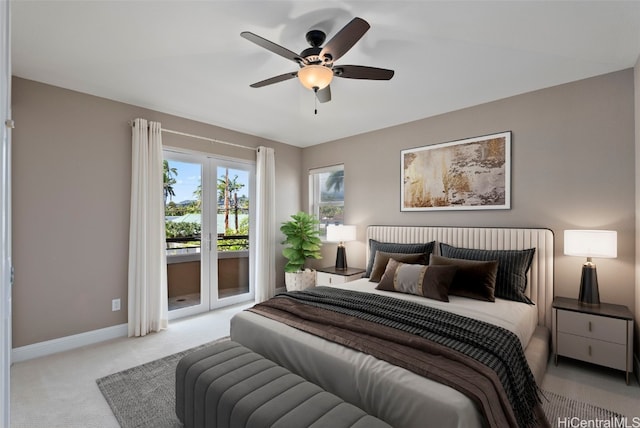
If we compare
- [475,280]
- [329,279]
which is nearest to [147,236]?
[329,279]

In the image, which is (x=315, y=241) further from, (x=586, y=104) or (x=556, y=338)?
(x=586, y=104)

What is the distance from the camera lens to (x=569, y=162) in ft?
9.85

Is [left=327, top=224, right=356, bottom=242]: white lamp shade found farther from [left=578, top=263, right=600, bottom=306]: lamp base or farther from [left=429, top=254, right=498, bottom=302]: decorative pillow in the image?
[left=578, top=263, right=600, bottom=306]: lamp base

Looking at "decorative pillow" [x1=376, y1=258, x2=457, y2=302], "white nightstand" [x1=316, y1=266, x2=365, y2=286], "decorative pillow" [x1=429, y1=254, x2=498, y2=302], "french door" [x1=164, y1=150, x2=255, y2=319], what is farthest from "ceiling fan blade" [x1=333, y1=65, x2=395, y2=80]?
"french door" [x1=164, y1=150, x2=255, y2=319]

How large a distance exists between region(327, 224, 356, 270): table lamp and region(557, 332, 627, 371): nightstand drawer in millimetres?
2599

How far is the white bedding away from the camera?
4.50 feet

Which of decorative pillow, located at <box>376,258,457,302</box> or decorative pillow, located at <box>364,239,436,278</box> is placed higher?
decorative pillow, located at <box>364,239,436,278</box>

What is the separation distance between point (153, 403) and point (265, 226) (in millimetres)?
2883

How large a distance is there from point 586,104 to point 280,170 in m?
4.03

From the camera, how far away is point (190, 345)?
3.23 metres

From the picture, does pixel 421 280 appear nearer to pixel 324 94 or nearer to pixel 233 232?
pixel 324 94

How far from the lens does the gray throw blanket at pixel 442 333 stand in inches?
64.7

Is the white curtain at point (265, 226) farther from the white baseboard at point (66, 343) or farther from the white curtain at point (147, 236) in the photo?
the white baseboard at point (66, 343)

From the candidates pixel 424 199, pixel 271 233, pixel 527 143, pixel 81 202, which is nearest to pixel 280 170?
A: pixel 271 233
